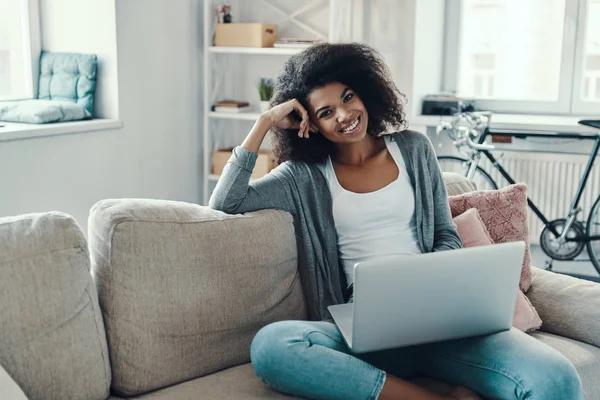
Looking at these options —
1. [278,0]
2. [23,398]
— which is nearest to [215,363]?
[23,398]

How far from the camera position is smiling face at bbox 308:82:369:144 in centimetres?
199

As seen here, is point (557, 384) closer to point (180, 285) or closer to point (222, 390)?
point (222, 390)

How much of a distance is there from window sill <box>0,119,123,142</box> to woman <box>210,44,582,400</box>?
1.45 metres

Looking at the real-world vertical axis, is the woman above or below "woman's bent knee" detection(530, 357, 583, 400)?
above

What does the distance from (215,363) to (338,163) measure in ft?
2.12

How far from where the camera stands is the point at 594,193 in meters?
3.80

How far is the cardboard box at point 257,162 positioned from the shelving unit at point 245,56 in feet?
0.14

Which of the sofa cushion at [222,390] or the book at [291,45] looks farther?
the book at [291,45]

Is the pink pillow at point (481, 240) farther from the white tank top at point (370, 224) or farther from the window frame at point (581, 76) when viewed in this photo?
the window frame at point (581, 76)

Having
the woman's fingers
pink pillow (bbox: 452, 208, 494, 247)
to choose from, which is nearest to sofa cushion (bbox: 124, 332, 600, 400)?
pink pillow (bbox: 452, 208, 494, 247)

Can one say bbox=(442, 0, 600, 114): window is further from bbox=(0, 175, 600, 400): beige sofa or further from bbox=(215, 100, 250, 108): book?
bbox=(0, 175, 600, 400): beige sofa

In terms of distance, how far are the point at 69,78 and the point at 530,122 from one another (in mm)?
2271

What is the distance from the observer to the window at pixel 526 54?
3.96 meters

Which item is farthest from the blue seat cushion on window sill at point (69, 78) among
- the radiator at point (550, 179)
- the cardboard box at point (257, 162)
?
the radiator at point (550, 179)
